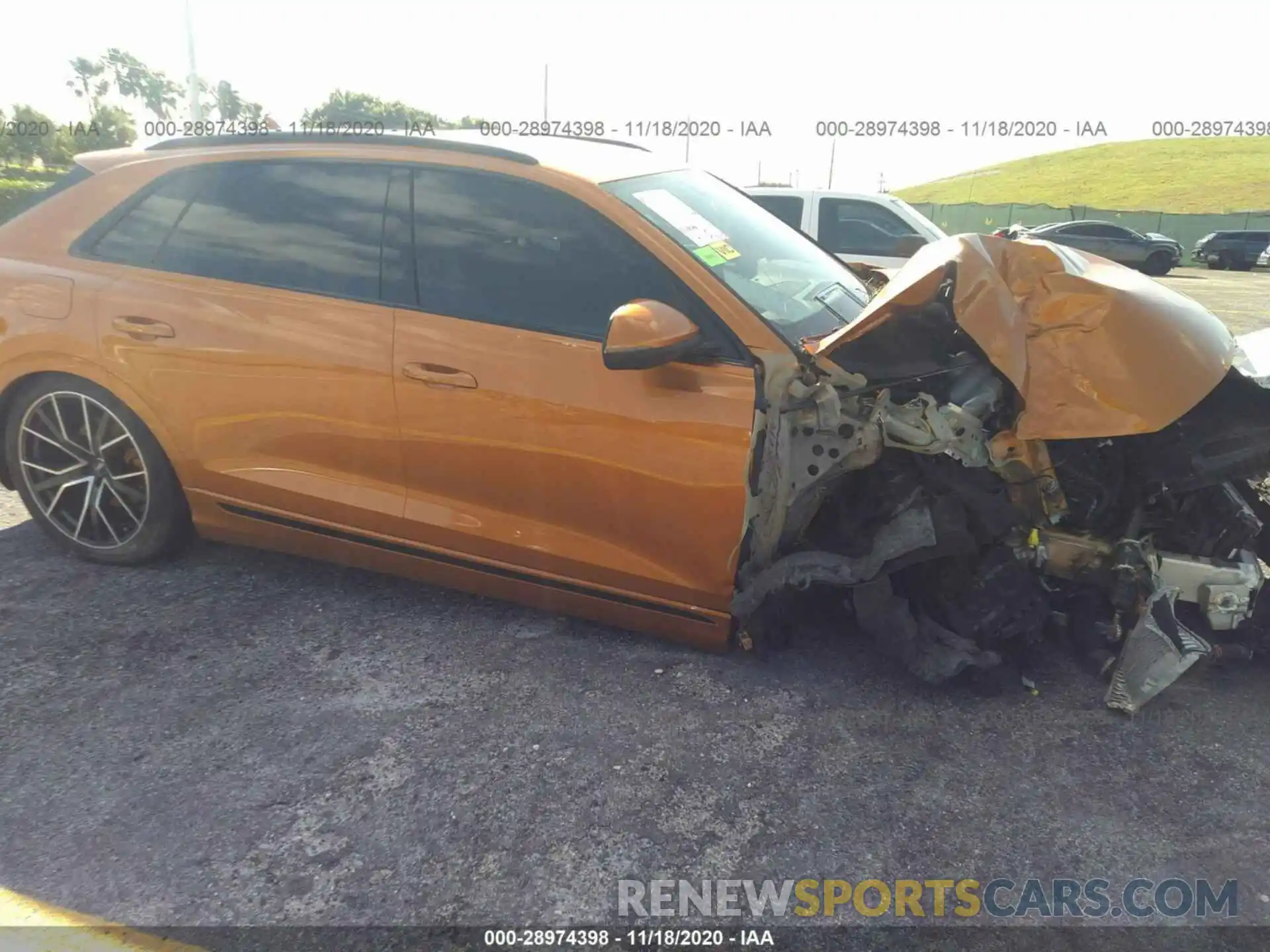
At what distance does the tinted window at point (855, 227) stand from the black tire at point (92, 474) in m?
7.09

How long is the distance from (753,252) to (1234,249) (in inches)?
1319

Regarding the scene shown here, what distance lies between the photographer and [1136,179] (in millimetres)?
65312

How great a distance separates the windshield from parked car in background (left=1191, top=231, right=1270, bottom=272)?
32.7 meters

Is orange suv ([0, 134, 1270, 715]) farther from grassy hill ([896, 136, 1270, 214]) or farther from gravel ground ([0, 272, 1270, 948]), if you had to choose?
grassy hill ([896, 136, 1270, 214])

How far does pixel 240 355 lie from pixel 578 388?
52.7 inches

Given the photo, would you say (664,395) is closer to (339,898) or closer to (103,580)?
(339,898)

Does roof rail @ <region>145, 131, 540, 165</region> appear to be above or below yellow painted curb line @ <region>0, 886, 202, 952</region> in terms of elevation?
above

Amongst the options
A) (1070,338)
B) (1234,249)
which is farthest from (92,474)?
(1234,249)

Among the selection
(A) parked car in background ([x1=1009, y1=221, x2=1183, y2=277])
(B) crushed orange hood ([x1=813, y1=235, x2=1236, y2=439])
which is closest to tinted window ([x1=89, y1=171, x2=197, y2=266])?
(B) crushed orange hood ([x1=813, y1=235, x2=1236, y2=439])

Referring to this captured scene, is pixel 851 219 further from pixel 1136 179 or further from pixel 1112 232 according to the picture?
pixel 1136 179

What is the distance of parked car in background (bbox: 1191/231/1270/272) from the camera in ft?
96.5

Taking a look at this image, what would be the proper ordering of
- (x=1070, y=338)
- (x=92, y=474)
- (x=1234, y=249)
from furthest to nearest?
(x=1234, y=249)
(x=92, y=474)
(x=1070, y=338)

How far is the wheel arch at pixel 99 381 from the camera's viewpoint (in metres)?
3.47

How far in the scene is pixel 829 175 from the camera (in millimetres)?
60625
